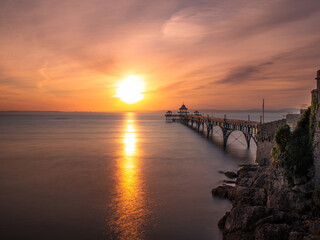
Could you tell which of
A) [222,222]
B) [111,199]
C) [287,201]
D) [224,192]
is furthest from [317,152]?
[111,199]

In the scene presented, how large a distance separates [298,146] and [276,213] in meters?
5.19

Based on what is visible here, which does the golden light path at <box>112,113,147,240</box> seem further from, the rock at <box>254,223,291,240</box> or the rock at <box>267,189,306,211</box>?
the rock at <box>267,189,306,211</box>

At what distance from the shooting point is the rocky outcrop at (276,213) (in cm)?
1018

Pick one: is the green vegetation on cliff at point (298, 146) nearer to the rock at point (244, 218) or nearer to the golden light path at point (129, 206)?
the rock at point (244, 218)

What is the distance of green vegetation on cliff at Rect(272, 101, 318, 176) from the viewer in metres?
13.7

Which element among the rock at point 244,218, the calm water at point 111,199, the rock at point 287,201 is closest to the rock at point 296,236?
the rock at point 244,218

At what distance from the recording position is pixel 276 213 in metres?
11.4

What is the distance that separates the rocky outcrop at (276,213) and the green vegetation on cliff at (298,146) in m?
0.68

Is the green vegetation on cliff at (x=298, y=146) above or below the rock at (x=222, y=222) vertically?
above

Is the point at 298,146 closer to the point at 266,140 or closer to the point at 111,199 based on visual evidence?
the point at 266,140

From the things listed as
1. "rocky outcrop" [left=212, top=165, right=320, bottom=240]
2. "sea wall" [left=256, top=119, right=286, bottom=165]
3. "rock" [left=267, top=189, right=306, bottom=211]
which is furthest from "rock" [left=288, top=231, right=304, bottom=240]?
"sea wall" [left=256, top=119, right=286, bottom=165]

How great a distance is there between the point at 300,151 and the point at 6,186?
24079 mm

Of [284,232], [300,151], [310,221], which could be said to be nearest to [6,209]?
[284,232]

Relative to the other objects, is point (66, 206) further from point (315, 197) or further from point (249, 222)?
point (315, 197)
